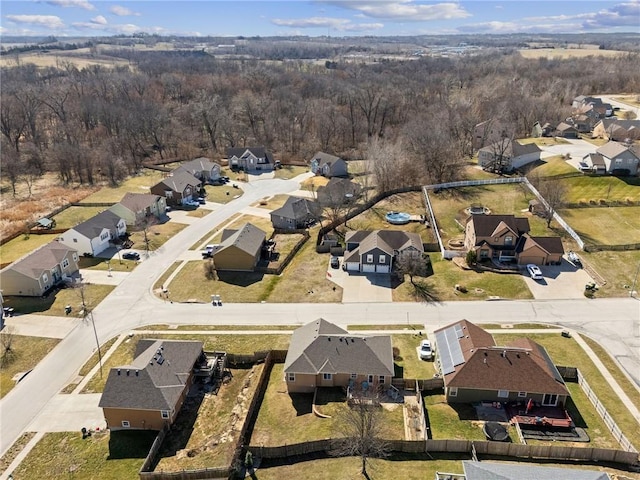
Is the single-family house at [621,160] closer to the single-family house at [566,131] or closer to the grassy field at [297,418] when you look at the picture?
the single-family house at [566,131]

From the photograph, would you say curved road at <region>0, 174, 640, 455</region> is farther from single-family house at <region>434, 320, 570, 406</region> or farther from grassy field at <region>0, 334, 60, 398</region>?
single-family house at <region>434, 320, 570, 406</region>

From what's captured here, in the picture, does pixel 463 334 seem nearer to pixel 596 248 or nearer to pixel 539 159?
pixel 596 248

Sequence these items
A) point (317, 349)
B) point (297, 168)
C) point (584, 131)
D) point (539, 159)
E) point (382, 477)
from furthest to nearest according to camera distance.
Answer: point (584, 131) → point (297, 168) → point (539, 159) → point (317, 349) → point (382, 477)

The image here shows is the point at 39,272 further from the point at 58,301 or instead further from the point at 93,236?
the point at 93,236

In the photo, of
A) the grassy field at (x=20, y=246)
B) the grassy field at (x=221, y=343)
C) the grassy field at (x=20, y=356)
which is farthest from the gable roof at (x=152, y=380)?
the grassy field at (x=20, y=246)

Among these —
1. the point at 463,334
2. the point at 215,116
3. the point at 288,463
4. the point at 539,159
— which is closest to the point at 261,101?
the point at 215,116

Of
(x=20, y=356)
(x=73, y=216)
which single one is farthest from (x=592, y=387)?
(x=73, y=216)
